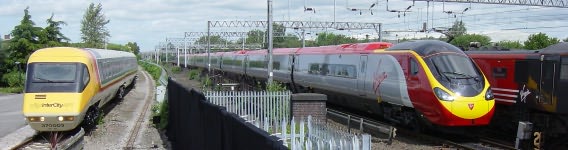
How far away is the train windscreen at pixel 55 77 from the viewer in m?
17.0

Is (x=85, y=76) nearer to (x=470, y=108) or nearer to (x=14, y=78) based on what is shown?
(x=470, y=108)

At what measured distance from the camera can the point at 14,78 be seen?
4584cm

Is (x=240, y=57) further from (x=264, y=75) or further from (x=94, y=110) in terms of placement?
(x=94, y=110)

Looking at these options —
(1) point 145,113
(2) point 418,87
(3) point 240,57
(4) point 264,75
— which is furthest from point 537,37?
(2) point 418,87

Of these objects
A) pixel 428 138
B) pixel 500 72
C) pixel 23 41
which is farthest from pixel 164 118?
pixel 23 41

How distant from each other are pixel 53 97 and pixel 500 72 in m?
12.1

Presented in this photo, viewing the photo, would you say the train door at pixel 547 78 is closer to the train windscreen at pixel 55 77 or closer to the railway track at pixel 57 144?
the railway track at pixel 57 144

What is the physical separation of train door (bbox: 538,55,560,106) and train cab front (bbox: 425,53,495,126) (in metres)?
1.20

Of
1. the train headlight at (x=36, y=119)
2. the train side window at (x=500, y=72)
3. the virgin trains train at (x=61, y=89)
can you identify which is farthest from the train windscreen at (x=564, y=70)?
the train headlight at (x=36, y=119)

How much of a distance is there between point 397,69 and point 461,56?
1604mm

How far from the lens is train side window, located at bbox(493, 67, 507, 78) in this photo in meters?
15.5

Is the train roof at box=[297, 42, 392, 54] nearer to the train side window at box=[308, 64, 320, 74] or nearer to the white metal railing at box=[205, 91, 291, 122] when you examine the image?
the train side window at box=[308, 64, 320, 74]

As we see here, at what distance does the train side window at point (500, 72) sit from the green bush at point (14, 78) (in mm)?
36583

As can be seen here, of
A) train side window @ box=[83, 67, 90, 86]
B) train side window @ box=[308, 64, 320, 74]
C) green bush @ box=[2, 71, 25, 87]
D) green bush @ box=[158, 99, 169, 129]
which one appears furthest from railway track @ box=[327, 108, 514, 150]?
green bush @ box=[2, 71, 25, 87]
